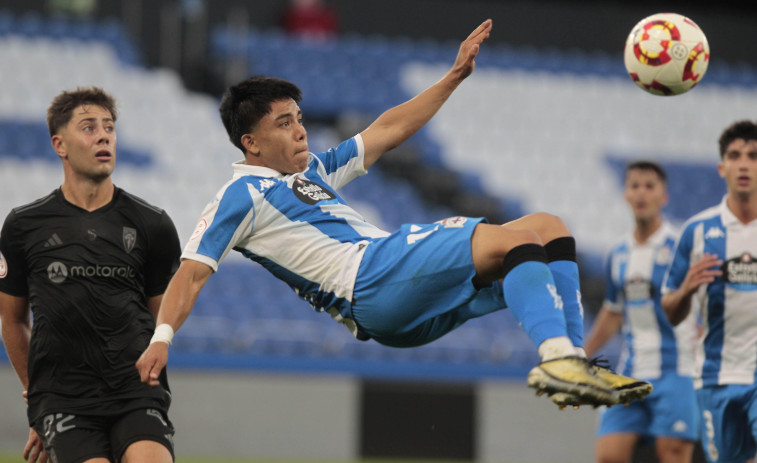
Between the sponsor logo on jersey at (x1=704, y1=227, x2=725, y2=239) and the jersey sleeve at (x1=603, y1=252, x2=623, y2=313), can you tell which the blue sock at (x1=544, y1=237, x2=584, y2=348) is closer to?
the sponsor logo on jersey at (x1=704, y1=227, x2=725, y2=239)

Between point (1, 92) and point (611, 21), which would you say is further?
point (611, 21)

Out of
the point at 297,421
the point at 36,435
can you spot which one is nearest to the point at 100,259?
the point at 36,435

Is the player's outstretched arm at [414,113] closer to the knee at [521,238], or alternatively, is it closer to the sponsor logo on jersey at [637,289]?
the knee at [521,238]

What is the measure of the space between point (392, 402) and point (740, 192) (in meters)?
5.40

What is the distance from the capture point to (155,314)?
5.15m

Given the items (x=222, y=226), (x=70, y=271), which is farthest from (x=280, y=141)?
(x=70, y=271)

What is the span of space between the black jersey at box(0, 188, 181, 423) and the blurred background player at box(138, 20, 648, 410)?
1.37 ft

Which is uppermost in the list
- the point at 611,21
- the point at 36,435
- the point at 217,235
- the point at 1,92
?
the point at 611,21

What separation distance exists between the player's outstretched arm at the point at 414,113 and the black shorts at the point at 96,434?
5.77 feet

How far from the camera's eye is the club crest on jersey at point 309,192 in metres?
4.99

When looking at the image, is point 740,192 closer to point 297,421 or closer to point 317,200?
point 317,200

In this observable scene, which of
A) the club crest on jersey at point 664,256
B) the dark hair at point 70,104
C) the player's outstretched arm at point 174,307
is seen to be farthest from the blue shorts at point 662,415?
the dark hair at point 70,104

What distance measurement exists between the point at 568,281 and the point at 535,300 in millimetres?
364

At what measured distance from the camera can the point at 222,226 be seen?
4.77 meters
